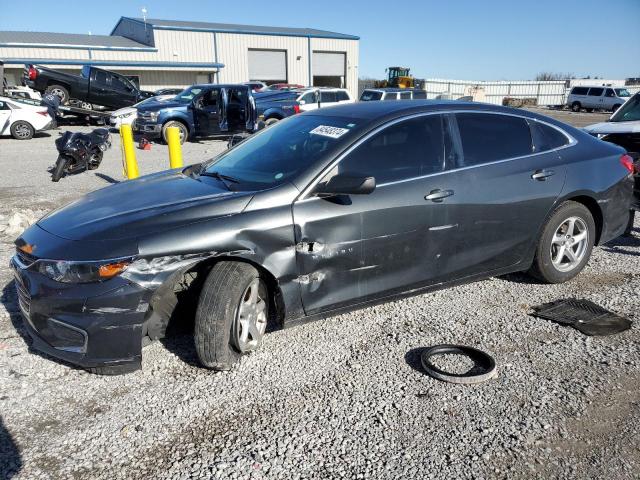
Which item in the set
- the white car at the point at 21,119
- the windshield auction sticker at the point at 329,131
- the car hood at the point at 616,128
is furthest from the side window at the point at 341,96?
the windshield auction sticker at the point at 329,131

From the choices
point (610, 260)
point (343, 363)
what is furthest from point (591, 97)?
point (343, 363)

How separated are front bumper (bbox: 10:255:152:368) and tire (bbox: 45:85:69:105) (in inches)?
794

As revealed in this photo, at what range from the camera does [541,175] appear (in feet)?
14.0

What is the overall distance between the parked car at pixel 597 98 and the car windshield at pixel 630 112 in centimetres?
3267

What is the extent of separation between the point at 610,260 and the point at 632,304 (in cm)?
128

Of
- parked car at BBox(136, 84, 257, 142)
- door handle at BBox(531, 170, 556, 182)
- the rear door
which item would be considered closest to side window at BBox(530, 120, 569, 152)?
the rear door

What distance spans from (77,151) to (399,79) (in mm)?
34380

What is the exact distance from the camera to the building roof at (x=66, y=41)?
34125 millimetres

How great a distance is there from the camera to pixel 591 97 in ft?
127

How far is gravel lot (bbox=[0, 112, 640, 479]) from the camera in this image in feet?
8.20

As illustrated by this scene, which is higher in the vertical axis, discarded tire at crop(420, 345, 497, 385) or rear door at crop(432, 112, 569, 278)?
rear door at crop(432, 112, 569, 278)

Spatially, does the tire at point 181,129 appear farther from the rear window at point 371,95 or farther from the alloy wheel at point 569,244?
the alloy wheel at point 569,244

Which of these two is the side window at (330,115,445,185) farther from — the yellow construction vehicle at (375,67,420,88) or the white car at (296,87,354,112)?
the yellow construction vehicle at (375,67,420,88)

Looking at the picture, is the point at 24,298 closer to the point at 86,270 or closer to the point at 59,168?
the point at 86,270
